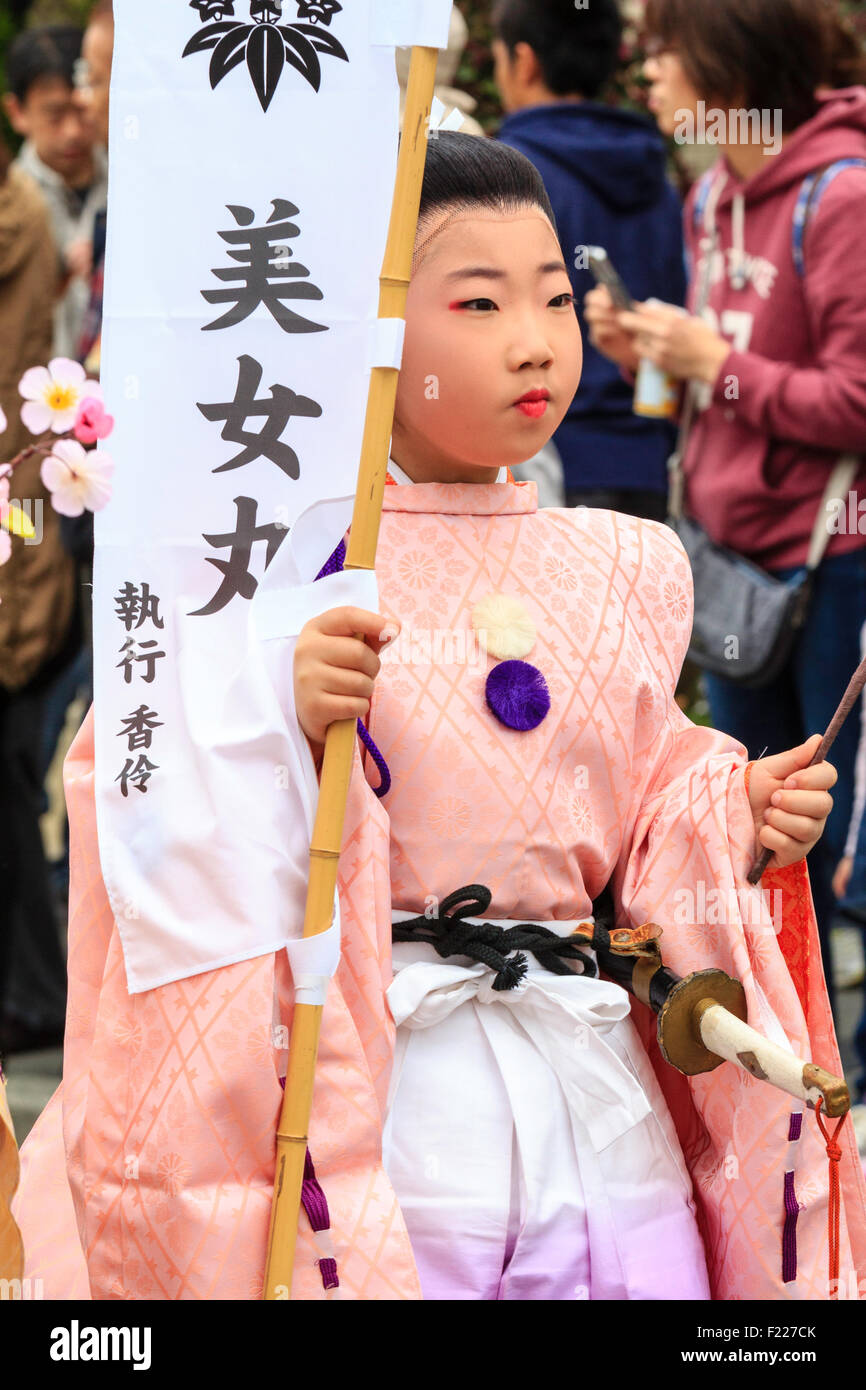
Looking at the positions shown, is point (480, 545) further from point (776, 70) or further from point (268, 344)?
point (776, 70)

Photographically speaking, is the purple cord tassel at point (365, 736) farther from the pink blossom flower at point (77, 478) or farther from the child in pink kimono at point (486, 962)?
the pink blossom flower at point (77, 478)

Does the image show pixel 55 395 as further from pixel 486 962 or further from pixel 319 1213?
pixel 319 1213

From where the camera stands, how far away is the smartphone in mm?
4189

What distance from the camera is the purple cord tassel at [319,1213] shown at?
2193mm

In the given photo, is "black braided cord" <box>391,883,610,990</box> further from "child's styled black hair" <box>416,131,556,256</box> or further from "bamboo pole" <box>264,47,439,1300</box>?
"child's styled black hair" <box>416,131,556,256</box>

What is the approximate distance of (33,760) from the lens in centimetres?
508

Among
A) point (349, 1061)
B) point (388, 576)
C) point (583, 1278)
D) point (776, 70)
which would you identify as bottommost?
point (583, 1278)

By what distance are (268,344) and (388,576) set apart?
0.36 metres

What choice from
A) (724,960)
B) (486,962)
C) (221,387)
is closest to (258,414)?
(221,387)

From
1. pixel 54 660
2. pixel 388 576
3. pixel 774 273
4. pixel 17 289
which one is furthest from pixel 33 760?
pixel 388 576

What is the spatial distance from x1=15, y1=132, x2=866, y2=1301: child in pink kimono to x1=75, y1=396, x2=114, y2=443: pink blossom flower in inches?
13.4

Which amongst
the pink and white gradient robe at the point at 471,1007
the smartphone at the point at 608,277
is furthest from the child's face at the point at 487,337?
the smartphone at the point at 608,277

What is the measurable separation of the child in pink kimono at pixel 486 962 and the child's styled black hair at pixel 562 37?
231 cm

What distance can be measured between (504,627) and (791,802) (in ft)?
1.38
